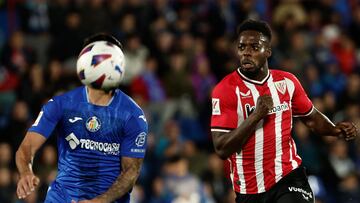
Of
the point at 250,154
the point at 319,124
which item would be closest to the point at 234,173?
the point at 250,154

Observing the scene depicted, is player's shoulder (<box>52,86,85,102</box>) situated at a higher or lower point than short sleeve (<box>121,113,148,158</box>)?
higher

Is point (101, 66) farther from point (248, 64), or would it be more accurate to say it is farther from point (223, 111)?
point (248, 64)

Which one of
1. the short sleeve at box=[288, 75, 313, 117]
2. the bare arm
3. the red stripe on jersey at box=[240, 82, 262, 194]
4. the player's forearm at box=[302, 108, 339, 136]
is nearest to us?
the bare arm

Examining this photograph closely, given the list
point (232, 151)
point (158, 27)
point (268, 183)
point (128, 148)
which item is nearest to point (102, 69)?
point (128, 148)

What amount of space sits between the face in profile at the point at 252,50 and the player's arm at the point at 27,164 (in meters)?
1.84

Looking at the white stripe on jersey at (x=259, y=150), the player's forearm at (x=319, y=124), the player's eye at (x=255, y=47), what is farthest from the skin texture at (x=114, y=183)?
the player's forearm at (x=319, y=124)

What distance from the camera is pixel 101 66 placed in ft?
20.7

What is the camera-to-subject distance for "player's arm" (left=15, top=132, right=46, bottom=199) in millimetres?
6066

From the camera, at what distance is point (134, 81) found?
1389cm

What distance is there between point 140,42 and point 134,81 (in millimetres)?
877

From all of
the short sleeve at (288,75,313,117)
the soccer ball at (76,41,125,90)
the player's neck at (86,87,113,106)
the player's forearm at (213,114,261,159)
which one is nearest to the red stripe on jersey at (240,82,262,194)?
the player's forearm at (213,114,261,159)

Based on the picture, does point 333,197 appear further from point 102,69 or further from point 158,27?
point 102,69

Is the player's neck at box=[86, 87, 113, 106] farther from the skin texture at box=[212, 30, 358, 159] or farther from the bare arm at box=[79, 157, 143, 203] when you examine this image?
the skin texture at box=[212, 30, 358, 159]

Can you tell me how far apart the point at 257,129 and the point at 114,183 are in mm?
1406
